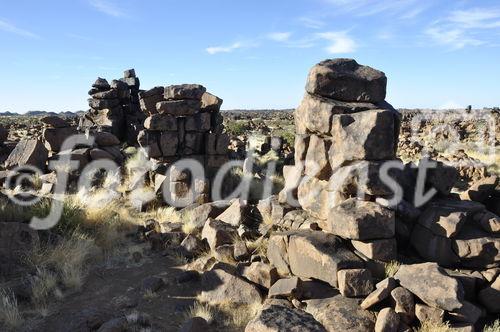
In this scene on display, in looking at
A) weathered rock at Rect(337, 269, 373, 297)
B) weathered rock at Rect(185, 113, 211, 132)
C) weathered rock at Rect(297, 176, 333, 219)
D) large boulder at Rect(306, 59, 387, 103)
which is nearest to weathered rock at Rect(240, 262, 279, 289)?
weathered rock at Rect(337, 269, 373, 297)

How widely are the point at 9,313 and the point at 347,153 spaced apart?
7.17 m

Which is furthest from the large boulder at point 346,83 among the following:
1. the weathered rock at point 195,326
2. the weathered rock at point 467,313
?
the weathered rock at point 195,326

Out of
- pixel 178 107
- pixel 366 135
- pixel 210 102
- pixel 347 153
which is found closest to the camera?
pixel 366 135

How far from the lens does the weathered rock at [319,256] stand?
8.11 meters

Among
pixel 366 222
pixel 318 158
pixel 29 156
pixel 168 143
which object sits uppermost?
pixel 168 143

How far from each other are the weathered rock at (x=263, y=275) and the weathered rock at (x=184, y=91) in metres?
10.1

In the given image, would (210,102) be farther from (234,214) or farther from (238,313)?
(238,313)

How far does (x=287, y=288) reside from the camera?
8.07 metres

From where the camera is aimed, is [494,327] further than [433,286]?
No

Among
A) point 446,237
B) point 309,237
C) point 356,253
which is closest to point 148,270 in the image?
point 309,237

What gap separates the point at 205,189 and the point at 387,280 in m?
9.91

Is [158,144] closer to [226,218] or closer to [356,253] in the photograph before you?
[226,218]

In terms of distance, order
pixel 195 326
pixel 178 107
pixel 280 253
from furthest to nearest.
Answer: pixel 178 107, pixel 280 253, pixel 195 326

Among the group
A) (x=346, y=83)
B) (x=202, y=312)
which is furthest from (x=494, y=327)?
(x=346, y=83)
